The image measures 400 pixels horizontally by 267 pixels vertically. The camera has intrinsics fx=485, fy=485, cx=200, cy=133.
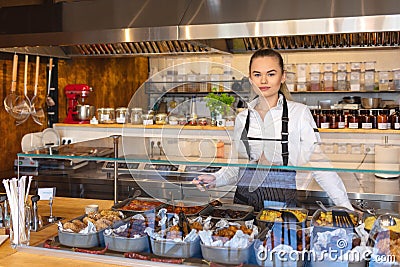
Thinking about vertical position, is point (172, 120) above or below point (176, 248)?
above

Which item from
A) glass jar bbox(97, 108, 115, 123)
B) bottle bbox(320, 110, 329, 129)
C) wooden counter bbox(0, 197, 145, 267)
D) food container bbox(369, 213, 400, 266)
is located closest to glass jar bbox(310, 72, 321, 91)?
bottle bbox(320, 110, 329, 129)

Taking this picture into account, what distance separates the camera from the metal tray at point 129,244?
4.99 ft

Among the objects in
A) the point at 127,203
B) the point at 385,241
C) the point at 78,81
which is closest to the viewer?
the point at 385,241

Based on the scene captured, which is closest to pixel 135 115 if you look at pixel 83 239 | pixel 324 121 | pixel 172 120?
pixel 172 120

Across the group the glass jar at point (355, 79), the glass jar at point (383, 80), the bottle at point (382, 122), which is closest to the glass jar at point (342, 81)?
the glass jar at point (355, 79)

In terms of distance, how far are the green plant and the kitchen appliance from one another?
9.22 ft

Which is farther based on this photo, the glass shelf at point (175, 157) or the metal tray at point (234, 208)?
the metal tray at point (234, 208)

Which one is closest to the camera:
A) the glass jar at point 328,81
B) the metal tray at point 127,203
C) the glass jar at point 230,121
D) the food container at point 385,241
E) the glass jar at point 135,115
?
the food container at point 385,241

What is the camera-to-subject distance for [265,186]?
1.64m

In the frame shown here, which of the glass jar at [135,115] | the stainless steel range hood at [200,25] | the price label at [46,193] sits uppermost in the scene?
the stainless steel range hood at [200,25]

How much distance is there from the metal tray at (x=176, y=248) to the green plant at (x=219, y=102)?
698 millimetres

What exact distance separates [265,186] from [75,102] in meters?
3.44

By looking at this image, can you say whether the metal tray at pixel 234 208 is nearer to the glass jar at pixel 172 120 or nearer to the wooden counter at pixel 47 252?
the wooden counter at pixel 47 252

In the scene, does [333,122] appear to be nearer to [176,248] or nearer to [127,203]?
[127,203]
